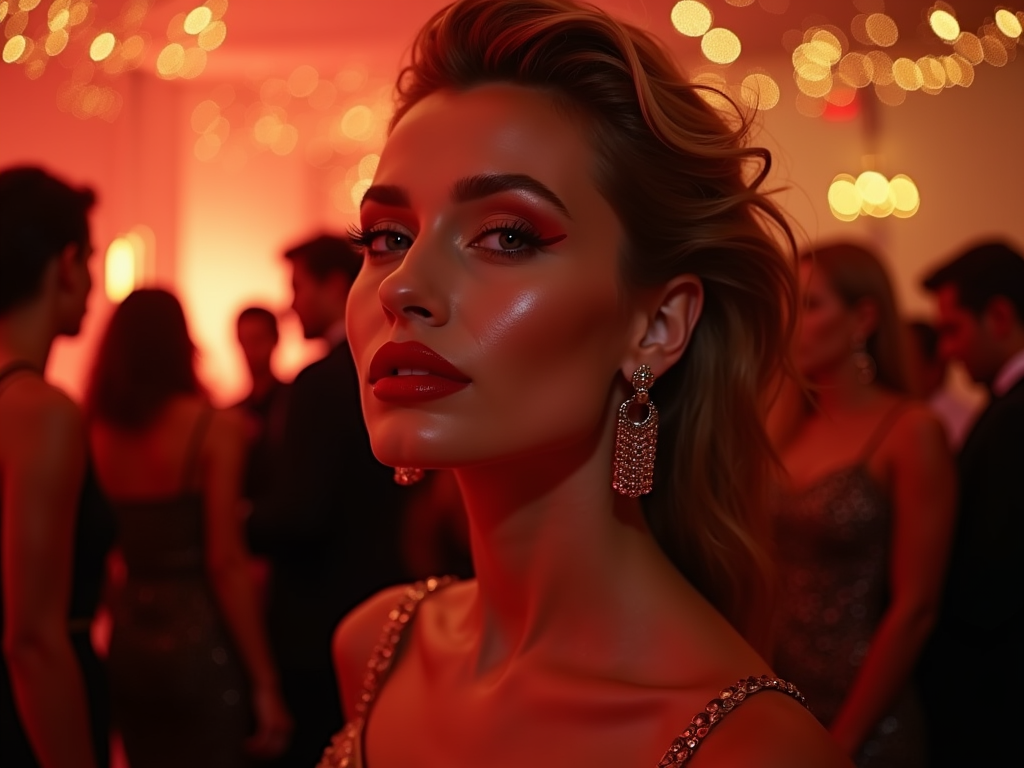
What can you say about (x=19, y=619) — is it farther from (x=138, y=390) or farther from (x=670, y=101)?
(x=670, y=101)

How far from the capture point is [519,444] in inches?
46.8

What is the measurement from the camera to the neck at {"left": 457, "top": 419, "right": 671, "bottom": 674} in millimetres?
1314

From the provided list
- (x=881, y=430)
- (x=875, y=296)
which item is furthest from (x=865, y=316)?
(x=881, y=430)

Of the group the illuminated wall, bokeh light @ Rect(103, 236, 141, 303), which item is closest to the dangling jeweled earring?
the illuminated wall

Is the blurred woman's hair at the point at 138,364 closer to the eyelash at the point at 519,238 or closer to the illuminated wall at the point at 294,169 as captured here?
the eyelash at the point at 519,238

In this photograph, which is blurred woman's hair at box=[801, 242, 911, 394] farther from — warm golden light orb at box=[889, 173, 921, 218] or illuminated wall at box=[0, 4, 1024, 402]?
warm golden light orb at box=[889, 173, 921, 218]

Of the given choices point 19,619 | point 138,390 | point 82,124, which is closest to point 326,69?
point 82,124

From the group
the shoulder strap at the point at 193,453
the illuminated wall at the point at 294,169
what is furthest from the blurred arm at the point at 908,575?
the illuminated wall at the point at 294,169

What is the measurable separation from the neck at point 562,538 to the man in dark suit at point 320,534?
63.1 inches

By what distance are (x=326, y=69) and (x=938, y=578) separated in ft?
20.5

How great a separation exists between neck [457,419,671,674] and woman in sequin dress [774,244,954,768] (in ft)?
4.50

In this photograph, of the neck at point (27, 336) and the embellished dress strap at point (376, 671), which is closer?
the embellished dress strap at point (376, 671)

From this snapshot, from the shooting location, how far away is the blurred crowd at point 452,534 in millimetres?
2594

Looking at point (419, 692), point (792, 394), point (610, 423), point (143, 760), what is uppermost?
point (610, 423)
